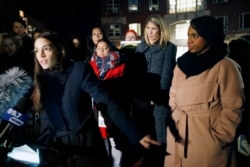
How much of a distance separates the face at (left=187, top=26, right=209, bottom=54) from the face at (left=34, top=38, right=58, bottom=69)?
1365 mm

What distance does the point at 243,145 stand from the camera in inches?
113

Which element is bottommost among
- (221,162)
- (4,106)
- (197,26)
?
(221,162)

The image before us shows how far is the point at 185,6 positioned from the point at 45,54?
101 ft

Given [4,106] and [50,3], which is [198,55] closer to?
[4,106]

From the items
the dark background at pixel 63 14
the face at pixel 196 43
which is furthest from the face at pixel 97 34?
the dark background at pixel 63 14

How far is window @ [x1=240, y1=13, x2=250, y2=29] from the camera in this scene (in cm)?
2759

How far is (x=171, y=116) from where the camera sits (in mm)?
2781

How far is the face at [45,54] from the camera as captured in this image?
2219 mm

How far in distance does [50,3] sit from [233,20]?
19057 millimetres

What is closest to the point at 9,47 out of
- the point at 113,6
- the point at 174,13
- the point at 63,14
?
the point at 63,14

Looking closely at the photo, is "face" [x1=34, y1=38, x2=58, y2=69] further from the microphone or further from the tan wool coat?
the tan wool coat

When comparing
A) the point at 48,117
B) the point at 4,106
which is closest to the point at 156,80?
the point at 48,117

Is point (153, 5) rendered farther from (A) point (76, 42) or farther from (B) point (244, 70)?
(B) point (244, 70)

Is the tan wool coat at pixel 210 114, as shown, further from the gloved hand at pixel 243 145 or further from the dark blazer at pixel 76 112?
the dark blazer at pixel 76 112
